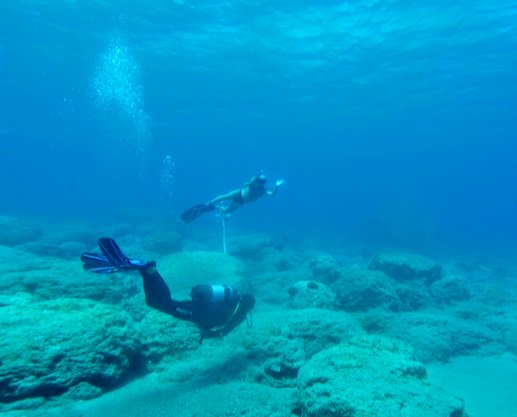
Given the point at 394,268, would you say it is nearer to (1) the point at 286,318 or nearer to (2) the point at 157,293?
(1) the point at 286,318

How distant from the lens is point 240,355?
6000mm

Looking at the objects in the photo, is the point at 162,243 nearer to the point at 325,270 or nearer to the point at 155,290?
the point at 325,270

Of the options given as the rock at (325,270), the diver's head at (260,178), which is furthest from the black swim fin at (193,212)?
the rock at (325,270)

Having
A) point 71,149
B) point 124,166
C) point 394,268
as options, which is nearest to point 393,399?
point 394,268

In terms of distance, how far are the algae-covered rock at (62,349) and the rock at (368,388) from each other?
2.33m

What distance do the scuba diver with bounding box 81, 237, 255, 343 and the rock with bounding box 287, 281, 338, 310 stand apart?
3.33m

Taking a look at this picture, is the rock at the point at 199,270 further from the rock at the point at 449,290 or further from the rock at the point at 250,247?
the rock at the point at 250,247

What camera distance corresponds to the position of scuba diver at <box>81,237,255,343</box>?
5488 mm

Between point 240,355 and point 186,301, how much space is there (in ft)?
3.89

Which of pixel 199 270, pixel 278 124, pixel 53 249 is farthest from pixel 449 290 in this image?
pixel 278 124

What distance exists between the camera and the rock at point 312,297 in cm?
995

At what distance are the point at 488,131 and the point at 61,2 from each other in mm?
51332

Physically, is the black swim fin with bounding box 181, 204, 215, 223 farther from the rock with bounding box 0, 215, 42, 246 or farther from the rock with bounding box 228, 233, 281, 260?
the rock with bounding box 0, 215, 42, 246

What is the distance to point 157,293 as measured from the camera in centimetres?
588
